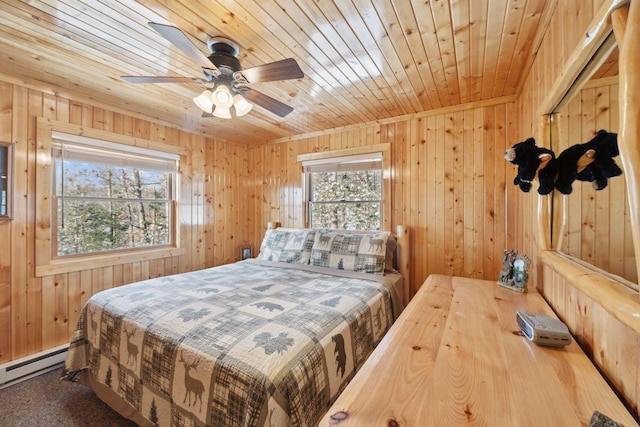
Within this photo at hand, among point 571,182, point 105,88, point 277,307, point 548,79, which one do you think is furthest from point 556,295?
point 105,88

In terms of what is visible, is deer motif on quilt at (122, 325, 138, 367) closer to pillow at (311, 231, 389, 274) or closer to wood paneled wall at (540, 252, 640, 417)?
pillow at (311, 231, 389, 274)

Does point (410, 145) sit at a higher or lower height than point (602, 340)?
higher

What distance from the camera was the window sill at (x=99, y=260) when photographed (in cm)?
218

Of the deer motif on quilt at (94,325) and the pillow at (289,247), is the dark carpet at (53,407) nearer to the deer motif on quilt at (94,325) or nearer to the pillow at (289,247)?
the deer motif on quilt at (94,325)

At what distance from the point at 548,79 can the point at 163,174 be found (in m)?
3.44

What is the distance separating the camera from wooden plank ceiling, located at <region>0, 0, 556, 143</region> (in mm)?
1332

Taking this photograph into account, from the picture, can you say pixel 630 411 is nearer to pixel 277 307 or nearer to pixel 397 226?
pixel 277 307

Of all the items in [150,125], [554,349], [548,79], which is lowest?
[554,349]

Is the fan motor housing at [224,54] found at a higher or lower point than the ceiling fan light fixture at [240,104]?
higher

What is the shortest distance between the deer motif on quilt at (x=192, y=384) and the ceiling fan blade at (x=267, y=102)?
159cm

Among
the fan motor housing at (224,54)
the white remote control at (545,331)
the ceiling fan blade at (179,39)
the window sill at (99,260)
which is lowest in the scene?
the window sill at (99,260)

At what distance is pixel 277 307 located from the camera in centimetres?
154

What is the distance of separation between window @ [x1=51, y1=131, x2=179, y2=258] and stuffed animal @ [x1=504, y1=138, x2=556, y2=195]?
3192 millimetres

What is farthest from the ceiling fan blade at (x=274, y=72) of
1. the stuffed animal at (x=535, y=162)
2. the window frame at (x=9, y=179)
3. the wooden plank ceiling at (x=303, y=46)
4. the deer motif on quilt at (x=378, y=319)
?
the window frame at (x=9, y=179)
